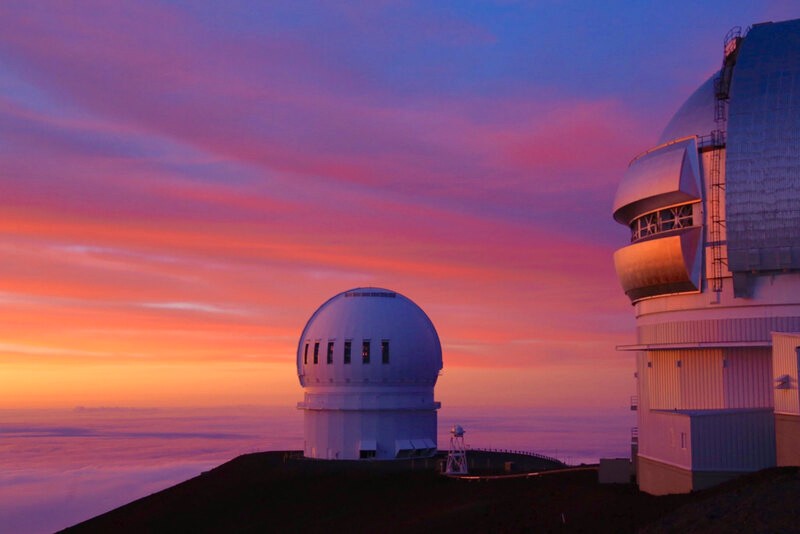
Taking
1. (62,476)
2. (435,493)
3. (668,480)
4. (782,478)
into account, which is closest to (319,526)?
(435,493)

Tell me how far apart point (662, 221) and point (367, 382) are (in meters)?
22.2

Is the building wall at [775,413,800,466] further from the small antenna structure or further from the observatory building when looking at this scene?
the small antenna structure

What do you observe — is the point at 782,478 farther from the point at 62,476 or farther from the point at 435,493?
the point at 62,476

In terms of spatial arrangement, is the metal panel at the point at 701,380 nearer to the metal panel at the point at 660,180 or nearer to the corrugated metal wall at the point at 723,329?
the corrugated metal wall at the point at 723,329

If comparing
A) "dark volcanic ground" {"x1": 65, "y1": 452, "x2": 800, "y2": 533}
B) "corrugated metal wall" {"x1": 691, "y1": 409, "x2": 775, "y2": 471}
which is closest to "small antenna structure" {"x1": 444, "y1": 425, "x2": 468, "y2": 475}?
"dark volcanic ground" {"x1": 65, "y1": 452, "x2": 800, "y2": 533}

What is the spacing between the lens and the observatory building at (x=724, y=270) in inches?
1008

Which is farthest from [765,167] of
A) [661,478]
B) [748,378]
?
[661,478]

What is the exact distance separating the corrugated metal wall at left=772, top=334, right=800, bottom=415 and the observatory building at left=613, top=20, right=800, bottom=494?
1.5 inches

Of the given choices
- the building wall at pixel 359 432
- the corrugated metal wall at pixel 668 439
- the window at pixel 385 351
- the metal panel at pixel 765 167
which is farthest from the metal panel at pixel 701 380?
the building wall at pixel 359 432

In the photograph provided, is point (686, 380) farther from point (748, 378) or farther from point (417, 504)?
point (417, 504)

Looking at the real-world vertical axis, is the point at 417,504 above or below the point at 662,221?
below

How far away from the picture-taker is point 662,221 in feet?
96.9

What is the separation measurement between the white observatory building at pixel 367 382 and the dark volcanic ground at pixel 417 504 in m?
2.58

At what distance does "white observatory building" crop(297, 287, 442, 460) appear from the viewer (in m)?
47.5
